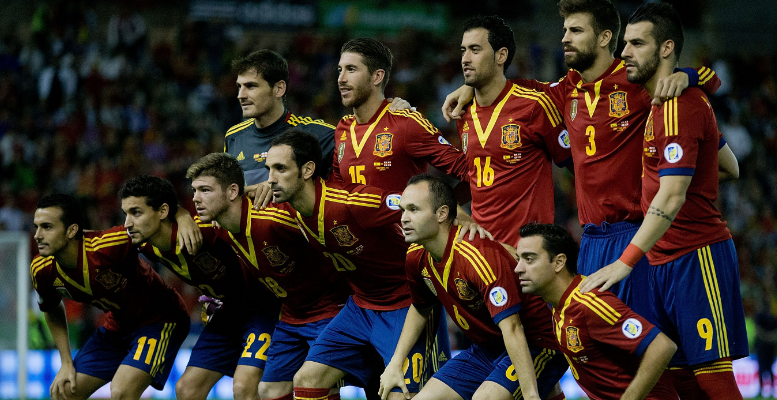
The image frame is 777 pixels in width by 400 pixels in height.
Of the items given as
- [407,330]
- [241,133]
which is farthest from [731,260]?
[241,133]

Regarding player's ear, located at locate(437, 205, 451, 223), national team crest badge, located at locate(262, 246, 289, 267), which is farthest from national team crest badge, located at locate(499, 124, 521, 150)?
national team crest badge, located at locate(262, 246, 289, 267)

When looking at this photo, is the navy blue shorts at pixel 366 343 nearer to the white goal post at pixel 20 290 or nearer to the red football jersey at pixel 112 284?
the red football jersey at pixel 112 284

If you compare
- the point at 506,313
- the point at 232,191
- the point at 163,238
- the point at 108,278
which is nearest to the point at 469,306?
the point at 506,313

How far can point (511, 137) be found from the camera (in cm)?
568

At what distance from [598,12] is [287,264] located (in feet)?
8.96

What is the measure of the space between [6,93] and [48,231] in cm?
998

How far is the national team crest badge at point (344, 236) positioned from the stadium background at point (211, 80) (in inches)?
270

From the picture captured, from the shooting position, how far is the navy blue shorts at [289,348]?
6262mm

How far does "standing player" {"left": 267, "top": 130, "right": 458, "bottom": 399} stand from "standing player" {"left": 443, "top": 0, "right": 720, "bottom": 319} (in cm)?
127

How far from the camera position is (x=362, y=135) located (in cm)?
624

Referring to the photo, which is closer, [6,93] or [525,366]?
[525,366]

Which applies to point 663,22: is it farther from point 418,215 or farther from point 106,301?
point 106,301

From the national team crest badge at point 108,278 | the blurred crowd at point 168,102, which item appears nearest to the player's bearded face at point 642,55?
the national team crest badge at point 108,278

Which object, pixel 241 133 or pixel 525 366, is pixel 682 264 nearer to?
pixel 525 366
